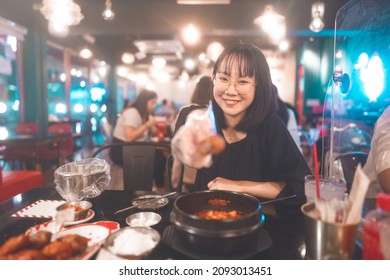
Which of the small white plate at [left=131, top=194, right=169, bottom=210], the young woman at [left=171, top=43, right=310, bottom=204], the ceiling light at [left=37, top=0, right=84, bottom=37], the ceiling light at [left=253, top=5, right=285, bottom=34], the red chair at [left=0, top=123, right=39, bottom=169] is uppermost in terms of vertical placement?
the ceiling light at [left=253, top=5, right=285, bottom=34]

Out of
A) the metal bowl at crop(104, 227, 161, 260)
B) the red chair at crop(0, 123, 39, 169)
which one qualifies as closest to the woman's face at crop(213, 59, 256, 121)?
the metal bowl at crop(104, 227, 161, 260)

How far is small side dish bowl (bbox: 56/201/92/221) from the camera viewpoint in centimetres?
117

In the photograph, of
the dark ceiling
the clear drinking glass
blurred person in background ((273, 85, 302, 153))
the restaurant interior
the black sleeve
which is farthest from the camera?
the dark ceiling

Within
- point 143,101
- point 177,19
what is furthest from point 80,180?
point 177,19

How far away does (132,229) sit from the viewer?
96 centimetres

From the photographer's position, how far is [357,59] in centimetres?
234

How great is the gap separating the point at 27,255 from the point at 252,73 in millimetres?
1155

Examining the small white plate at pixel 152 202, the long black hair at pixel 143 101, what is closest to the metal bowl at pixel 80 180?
the small white plate at pixel 152 202

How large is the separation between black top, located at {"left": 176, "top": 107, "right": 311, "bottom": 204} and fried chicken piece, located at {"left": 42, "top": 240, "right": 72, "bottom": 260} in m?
0.90

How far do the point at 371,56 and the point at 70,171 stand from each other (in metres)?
2.58

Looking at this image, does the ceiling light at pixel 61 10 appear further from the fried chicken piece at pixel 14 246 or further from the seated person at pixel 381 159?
the seated person at pixel 381 159

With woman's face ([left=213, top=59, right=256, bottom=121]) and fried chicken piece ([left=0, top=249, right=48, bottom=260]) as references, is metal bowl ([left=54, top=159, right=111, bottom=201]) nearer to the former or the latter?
fried chicken piece ([left=0, top=249, right=48, bottom=260])

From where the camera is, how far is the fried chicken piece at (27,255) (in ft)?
2.76

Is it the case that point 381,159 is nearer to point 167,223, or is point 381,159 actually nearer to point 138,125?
point 167,223
